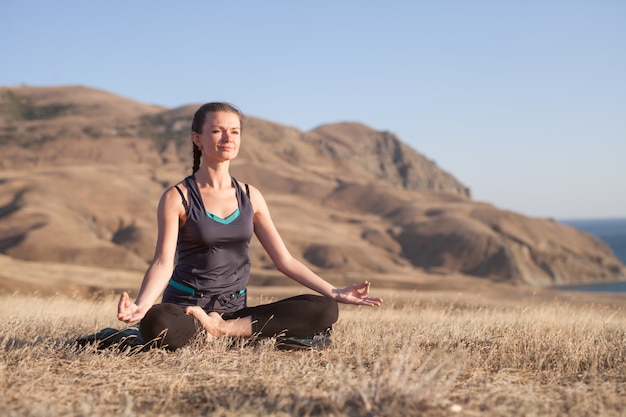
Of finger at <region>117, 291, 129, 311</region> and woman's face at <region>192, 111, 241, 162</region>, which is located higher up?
woman's face at <region>192, 111, 241, 162</region>

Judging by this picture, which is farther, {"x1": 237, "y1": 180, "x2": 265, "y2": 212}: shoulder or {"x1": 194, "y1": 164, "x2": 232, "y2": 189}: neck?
{"x1": 237, "y1": 180, "x2": 265, "y2": 212}: shoulder

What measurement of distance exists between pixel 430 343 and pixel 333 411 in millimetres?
2525

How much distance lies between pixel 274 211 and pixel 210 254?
196 feet

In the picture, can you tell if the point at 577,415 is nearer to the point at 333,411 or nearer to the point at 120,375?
the point at 333,411

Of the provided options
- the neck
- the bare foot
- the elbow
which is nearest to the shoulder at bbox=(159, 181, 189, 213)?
the neck

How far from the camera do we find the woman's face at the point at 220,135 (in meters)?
5.20

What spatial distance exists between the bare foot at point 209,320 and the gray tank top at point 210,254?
0.15m

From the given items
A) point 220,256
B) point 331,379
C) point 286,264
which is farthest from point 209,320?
point 331,379

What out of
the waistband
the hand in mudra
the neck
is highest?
the neck

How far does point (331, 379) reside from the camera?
3916mm

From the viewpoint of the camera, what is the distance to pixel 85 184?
6041 centimetres

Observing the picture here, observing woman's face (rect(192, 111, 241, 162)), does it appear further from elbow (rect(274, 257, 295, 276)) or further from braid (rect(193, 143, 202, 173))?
elbow (rect(274, 257, 295, 276))

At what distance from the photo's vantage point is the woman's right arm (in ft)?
14.9

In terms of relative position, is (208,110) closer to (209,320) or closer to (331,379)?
(209,320)
